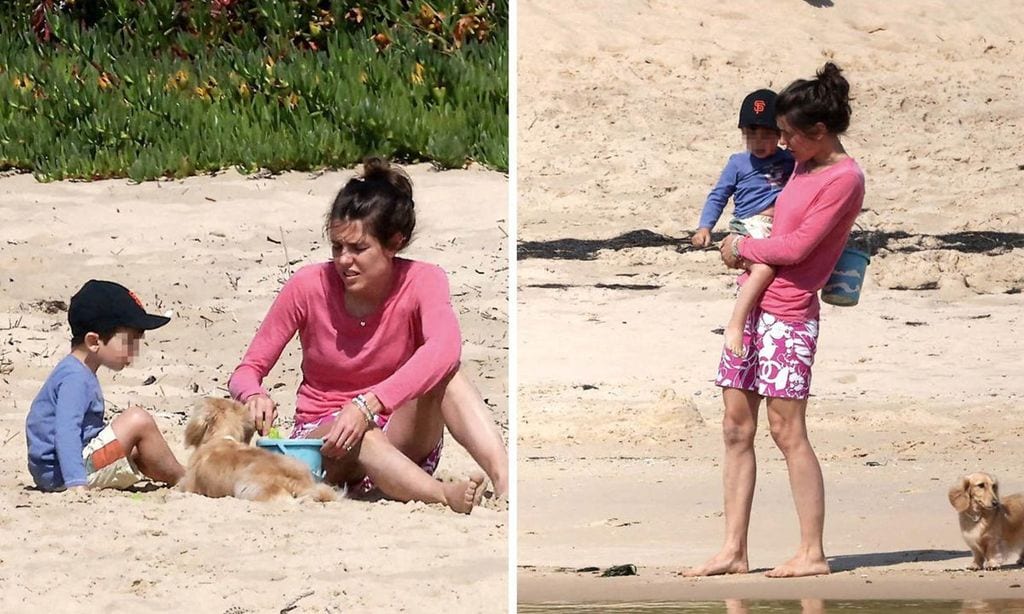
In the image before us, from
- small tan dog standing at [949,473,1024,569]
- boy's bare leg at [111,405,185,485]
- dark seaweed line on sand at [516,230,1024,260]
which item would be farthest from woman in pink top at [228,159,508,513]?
dark seaweed line on sand at [516,230,1024,260]

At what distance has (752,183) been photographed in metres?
5.84

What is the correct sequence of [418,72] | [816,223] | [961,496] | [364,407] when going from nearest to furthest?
[816,223]
[364,407]
[961,496]
[418,72]

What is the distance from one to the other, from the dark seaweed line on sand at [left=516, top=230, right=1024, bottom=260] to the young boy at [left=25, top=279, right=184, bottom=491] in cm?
556

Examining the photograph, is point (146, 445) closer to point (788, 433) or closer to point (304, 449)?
point (304, 449)

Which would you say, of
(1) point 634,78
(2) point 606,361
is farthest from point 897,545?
(1) point 634,78

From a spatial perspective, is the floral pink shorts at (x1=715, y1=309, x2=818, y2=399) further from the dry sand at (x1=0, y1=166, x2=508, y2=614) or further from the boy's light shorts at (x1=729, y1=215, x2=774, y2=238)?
the dry sand at (x1=0, y1=166, x2=508, y2=614)

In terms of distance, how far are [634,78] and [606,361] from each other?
4627 millimetres

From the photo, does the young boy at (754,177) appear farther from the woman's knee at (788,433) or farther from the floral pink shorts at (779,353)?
the woman's knee at (788,433)

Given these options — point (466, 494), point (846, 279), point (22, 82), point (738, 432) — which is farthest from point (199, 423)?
point (22, 82)

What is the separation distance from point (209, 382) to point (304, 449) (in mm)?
2259

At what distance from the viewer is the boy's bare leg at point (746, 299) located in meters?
5.25

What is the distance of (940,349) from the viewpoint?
9.79 meters

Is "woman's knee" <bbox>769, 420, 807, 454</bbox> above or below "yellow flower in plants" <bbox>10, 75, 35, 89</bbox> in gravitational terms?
below

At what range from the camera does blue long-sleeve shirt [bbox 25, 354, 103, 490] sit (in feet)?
18.5
